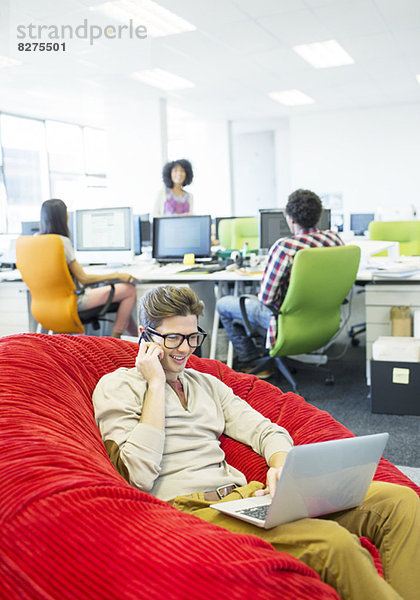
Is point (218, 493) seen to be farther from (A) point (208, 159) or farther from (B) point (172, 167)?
(A) point (208, 159)

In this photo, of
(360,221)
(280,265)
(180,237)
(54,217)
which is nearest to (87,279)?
(54,217)

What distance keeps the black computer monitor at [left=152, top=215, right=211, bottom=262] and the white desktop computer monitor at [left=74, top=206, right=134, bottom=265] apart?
273 mm

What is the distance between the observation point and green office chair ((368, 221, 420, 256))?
5270mm

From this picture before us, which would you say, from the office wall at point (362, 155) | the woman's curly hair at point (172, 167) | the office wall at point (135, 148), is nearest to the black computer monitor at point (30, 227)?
the woman's curly hair at point (172, 167)

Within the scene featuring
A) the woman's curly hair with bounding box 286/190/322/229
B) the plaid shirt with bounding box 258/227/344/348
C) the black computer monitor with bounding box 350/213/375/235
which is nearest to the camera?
the plaid shirt with bounding box 258/227/344/348

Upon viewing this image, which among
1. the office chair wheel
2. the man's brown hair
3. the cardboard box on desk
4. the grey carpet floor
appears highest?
the man's brown hair

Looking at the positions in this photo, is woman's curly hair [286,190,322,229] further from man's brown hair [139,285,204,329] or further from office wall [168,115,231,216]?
office wall [168,115,231,216]

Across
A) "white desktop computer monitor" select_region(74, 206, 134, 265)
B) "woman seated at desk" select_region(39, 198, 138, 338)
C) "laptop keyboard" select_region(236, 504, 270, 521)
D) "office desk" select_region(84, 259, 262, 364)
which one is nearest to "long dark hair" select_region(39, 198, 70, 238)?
"woman seated at desk" select_region(39, 198, 138, 338)

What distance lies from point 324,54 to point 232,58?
1103mm

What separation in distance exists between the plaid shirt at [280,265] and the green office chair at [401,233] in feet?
7.04

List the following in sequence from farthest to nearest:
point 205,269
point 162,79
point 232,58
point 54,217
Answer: point 162,79 < point 232,58 < point 205,269 < point 54,217

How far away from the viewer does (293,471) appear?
41.0 inches

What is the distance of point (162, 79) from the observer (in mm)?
7867

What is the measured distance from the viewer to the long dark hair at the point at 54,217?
377 centimetres
